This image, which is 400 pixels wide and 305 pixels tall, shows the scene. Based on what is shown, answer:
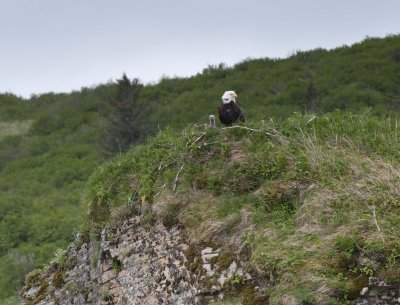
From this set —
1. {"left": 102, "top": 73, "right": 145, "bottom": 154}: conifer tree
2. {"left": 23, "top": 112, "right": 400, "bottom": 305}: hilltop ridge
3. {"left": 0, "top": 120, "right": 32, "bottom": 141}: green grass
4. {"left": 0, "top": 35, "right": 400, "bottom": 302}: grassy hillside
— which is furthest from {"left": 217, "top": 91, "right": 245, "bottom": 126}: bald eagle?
{"left": 0, "top": 120, "right": 32, "bottom": 141}: green grass

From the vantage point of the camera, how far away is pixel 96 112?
36.4m

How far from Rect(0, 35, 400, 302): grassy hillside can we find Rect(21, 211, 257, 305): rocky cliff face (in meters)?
11.3

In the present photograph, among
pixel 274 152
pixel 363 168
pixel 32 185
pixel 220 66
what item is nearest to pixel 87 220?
pixel 274 152

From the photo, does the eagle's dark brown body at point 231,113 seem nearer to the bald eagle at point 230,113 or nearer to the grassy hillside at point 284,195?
the bald eagle at point 230,113

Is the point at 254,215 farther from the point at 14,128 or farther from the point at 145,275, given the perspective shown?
the point at 14,128

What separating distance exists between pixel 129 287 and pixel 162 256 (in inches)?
20.2

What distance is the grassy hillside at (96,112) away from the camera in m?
23.1

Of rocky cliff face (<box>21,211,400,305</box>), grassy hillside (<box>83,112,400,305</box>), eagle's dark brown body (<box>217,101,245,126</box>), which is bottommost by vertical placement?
rocky cliff face (<box>21,211,400,305</box>)

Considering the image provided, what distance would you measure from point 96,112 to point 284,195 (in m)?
29.6

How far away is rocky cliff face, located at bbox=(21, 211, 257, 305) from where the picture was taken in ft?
23.4

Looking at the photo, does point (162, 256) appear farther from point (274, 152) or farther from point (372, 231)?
point (372, 231)

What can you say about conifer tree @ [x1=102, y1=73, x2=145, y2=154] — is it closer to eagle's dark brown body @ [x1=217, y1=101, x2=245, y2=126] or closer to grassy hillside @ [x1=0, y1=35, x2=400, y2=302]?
grassy hillside @ [x1=0, y1=35, x2=400, y2=302]

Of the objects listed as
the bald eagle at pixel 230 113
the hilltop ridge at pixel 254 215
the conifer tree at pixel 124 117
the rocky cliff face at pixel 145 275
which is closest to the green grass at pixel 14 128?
the conifer tree at pixel 124 117

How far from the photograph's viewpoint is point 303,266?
6.28 meters
